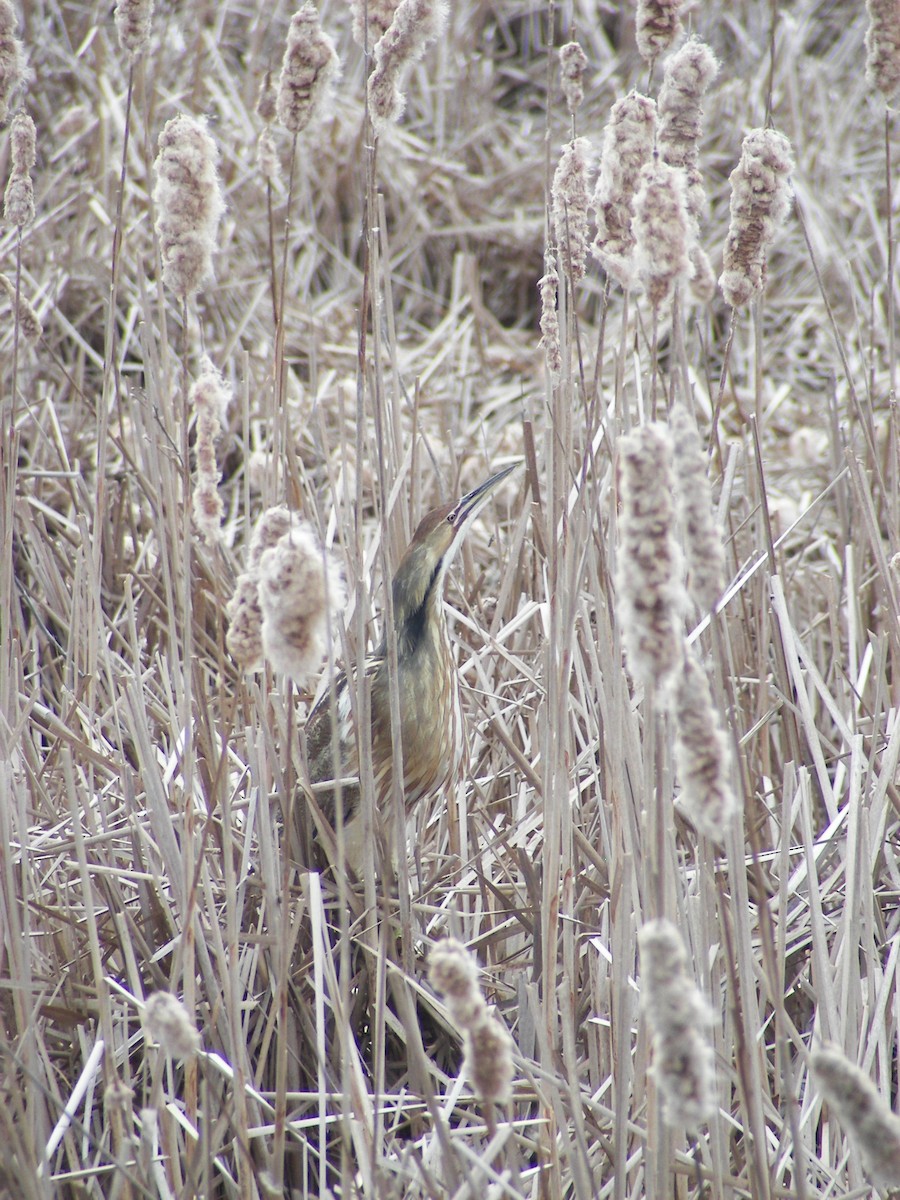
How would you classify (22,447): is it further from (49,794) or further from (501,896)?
(501,896)

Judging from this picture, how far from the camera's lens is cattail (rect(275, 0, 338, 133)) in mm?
985

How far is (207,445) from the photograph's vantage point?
1021mm

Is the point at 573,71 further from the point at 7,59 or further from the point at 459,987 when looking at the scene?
the point at 459,987

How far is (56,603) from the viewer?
182 cm

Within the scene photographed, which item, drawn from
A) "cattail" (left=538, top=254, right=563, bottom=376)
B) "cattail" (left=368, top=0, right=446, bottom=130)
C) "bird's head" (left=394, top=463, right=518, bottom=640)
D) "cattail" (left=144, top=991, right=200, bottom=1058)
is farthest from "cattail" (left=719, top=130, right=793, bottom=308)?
"cattail" (left=144, top=991, right=200, bottom=1058)

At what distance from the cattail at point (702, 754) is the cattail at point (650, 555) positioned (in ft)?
0.07

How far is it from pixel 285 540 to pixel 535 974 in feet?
1.83

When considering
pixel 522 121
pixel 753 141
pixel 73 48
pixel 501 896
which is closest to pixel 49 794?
pixel 501 896

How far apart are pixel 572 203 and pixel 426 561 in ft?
1.79

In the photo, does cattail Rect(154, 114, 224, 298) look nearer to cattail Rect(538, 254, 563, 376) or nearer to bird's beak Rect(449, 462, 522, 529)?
cattail Rect(538, 254, 563, 376)

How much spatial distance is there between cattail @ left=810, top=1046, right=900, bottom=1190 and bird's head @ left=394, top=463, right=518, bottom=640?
0.91 meters

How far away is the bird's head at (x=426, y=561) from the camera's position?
140 centimetres

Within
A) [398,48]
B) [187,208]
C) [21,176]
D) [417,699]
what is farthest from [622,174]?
[417,699]

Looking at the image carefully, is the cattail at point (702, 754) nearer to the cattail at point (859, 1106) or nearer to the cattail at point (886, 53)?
the cattail at point (859, 1106)
